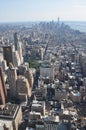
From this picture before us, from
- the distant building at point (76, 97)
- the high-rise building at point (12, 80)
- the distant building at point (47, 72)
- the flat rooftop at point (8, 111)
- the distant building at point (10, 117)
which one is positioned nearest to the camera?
the distant building at point (10, 117)

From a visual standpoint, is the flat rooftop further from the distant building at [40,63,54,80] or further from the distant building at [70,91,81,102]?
the distant building at [40,63,54,80]

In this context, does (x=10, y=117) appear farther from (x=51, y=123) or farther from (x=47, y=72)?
(x=47, y=72)

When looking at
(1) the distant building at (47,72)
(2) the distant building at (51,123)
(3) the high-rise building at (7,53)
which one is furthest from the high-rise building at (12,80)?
(3) the high-rise building at (7,53)

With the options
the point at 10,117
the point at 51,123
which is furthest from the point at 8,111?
the point at 51,123

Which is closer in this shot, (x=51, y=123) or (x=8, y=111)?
(x=51, y=123)

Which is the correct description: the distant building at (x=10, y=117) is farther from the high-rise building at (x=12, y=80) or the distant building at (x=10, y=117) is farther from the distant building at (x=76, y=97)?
the distant building at (x=76, y=97)

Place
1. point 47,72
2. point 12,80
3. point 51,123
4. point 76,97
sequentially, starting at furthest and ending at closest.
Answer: point 47,72
point 12,80
point 76,97
point 51,123

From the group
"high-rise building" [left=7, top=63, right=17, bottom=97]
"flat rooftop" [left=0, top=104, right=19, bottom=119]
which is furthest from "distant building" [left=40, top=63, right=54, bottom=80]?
"flat rooftop" [left=0, top=104, right=19, bottom=119]

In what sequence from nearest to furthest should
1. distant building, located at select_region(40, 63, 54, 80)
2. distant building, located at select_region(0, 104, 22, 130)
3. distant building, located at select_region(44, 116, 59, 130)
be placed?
distant building, located at select_region(44, 116, 59, 130)
distant building, located at select_region(0, 104, 22, 130)
distant building, located at select_region(40, 63, 54, 80)

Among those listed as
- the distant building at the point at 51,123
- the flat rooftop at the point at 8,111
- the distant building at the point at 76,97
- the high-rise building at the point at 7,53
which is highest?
the high-rise building at the point at 7,53

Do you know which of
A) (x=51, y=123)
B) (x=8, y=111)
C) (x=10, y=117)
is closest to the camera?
(x=51, y=123)

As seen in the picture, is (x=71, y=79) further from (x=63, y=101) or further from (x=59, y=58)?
(x=59, y=58)

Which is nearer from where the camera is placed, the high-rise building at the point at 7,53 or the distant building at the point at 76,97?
the distant building at the point at 76,97
